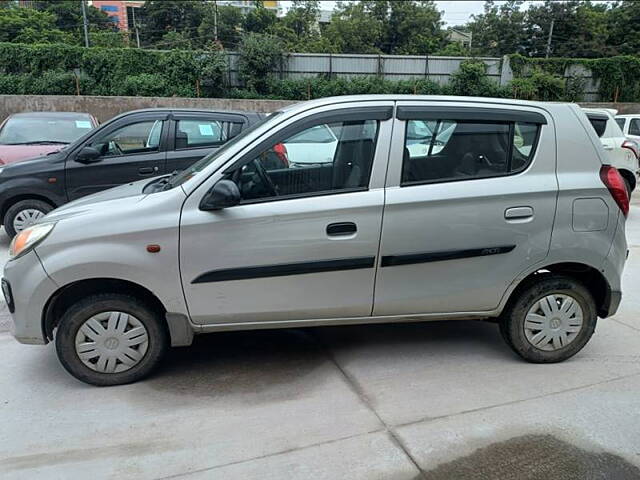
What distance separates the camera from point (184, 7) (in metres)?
67.6

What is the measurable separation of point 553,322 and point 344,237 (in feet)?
5.60

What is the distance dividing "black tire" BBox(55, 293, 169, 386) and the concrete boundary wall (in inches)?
769

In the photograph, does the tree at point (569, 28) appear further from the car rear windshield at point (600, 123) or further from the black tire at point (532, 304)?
the black tire at point (532, 304)

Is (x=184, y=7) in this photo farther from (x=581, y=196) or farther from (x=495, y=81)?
(x=581, y=196)

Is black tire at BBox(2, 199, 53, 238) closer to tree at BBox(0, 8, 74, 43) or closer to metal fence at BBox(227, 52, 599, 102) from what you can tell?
metal fence at BBox(227, 52, 599, 102)

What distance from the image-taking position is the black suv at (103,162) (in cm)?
658

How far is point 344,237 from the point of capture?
10.8 ft

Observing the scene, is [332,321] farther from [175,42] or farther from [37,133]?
[175,42]

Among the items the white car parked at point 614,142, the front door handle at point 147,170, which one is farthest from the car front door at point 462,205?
the white car parked at point 614,142

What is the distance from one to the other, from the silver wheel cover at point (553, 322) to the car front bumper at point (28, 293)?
3259 millimetres

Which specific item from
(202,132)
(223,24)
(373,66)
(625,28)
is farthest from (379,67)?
(223,24)

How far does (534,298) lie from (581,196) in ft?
2.55

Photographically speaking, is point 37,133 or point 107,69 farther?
point 107,69

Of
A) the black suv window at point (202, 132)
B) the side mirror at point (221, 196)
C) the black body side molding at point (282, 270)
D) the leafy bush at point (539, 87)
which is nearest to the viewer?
the side mirror at point (221, 196)
